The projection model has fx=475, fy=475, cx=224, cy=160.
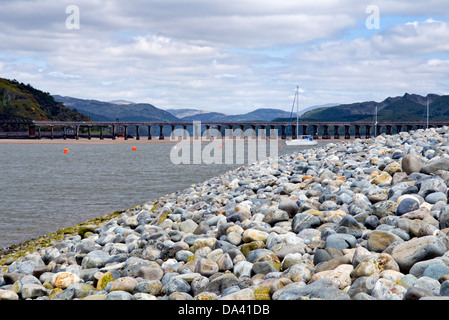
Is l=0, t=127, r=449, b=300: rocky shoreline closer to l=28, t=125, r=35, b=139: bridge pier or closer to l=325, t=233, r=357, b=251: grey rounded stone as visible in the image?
l=325, t=233, r=357, b=251: grey rounded stone

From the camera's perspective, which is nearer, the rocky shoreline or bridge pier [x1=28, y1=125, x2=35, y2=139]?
the rocky shoreline

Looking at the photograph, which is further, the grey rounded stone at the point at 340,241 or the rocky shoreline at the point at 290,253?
the grey rounded stone at the point at 340,241

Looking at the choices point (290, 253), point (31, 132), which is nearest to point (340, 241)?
point (290, 253)

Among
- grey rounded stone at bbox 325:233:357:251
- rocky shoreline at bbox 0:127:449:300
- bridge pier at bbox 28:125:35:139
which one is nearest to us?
rocky shoreline at bbox 0:127:449:300

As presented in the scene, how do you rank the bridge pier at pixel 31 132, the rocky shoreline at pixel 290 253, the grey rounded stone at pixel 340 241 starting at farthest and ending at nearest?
the bridge pier at pixel 31 132 < the grey rounded stone at pixel 340 241 < the rocky shoreline at pixel 290 253

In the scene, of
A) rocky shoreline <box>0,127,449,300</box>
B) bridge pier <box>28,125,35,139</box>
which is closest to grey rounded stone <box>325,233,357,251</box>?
rocky shoreline <box>0,127,449,300</box>

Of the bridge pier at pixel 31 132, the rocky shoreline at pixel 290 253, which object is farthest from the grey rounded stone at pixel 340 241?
the bridge pier at pixel 31 132

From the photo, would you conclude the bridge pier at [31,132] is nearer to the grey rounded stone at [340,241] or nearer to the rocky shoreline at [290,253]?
the rocky shoreline at [290,253]

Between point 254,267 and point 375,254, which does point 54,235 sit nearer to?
point 254,267

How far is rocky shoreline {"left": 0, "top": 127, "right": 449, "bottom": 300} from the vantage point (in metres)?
5.73

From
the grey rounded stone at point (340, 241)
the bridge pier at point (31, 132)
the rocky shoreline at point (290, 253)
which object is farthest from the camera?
the bridge pier at point (31, 132)

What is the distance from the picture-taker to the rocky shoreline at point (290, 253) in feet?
18.8

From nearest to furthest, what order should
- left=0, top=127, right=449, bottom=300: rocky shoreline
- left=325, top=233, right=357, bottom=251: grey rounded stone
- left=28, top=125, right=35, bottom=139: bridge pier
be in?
left=0, top=127, right=449, bottom=300: rocky shoreline, left=325, top=233, right=357, bottom=251: grey rounded stone, left=28, top=125, right=35, bottom=139: bridge pier
